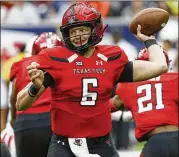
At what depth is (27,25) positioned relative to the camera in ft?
40.6

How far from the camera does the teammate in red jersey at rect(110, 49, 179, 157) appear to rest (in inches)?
247

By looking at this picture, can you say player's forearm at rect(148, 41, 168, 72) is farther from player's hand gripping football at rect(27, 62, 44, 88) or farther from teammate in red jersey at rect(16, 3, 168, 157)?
player's hand gripping football at rect(27, 62, 44, 88)

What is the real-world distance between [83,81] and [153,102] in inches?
46.8

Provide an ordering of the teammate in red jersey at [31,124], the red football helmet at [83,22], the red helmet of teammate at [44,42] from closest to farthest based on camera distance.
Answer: the red football helmet at [83,22] → the teammate in red jersey at [31,124] → the red helmet of teammate at [44,42]

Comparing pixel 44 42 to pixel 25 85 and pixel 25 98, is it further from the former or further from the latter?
pixel 25 98

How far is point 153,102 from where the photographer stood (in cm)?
645

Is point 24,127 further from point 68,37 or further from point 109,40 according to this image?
point 109,40

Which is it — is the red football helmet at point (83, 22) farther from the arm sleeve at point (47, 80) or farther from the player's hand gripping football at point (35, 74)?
the player's hand gripping football at point (35, 74)

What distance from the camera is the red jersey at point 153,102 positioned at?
252 inches

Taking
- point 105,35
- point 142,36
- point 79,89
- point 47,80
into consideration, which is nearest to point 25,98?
point 47,80

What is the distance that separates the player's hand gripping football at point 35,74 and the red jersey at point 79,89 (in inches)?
8.1

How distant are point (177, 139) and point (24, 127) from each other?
4.65ft

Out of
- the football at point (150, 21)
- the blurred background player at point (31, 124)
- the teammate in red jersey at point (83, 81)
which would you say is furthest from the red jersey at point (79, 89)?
the blurred background player at point (31, 124)

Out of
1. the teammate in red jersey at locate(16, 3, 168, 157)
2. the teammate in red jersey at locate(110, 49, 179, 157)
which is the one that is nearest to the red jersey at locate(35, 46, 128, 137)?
the teammate in red jersey at locate(16, 3, 168, 157)
